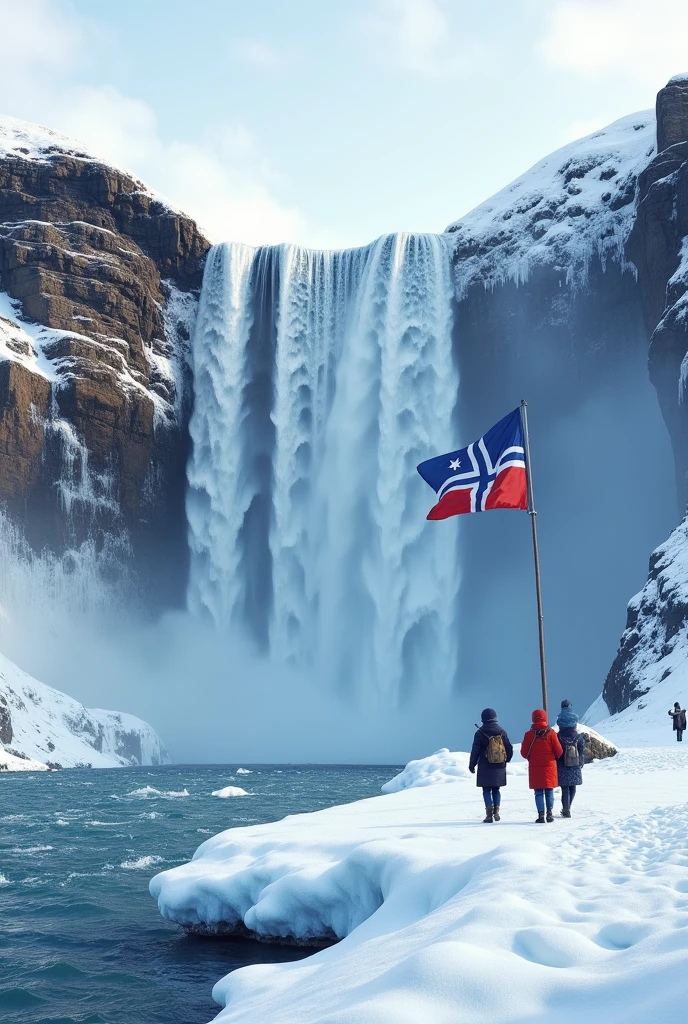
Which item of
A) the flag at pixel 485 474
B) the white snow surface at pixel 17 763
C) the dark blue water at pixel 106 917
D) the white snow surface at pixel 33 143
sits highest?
the white snow surface at pixel 33 143

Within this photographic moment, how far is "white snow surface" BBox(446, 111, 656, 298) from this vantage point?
8512cm

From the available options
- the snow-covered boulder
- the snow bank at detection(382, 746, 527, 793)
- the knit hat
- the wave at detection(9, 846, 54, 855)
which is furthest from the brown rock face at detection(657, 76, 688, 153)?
the wave at detection(9, 846, 54, 855)

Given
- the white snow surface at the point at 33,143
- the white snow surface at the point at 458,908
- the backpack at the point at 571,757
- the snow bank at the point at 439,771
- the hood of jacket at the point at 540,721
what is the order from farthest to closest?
the white snow surface at the point at 33,143 < the snow bank at the point at 439,771 < the backpack at the point at 571,757 < the hood of jacket at the point at 540,721 < the white snow surface at the point at 458,908

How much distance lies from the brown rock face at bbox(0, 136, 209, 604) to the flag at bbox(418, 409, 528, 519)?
69.7 meters

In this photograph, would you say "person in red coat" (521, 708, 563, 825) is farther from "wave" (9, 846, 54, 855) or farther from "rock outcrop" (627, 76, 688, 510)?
"rock outcrop" (627, 76, 688, 510)

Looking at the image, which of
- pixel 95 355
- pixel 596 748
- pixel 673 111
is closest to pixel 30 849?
pixel 596 748

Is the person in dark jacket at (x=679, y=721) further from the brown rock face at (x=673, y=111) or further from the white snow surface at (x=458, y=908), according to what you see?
the brown rock face at (x=673, y=111)

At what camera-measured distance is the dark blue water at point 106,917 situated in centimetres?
1082

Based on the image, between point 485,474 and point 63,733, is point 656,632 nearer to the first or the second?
point 485,474

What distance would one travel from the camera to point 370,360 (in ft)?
265

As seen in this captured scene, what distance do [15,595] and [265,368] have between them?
2821cm

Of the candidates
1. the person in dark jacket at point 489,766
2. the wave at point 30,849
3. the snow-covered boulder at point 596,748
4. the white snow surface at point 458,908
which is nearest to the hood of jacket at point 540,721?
the person in dark jacket at point 489,766

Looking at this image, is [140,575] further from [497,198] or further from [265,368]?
[497,198]

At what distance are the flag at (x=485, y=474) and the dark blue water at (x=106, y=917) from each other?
8.42 meters
